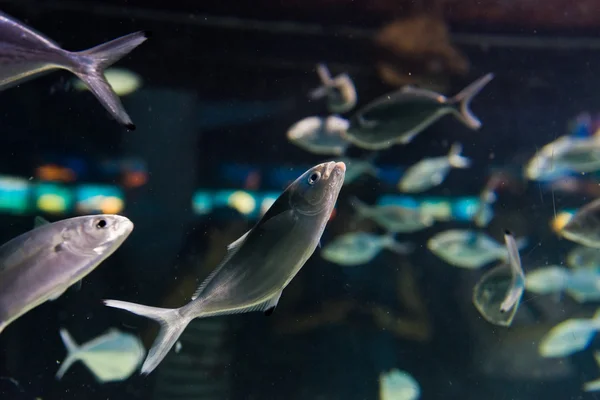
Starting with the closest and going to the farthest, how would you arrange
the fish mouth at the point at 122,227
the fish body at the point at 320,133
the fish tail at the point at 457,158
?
the fish mouth at the point at 122,227, the fish body at the point at 320,133, the fish tail at the point at 457,158

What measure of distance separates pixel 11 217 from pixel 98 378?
3.26 ft

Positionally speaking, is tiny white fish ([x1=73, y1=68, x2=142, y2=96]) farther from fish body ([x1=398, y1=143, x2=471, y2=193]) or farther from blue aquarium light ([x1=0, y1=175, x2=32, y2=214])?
fish body ([x1=398, y1=143, x2=471, y2=193])

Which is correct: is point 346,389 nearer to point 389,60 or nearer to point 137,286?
point 137,286

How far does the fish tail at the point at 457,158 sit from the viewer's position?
3037mm

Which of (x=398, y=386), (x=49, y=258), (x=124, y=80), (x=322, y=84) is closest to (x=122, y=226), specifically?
(x=49, y=258)

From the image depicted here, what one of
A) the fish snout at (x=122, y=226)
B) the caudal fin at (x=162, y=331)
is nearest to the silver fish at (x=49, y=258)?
the fish snout at (x=122, y=226)

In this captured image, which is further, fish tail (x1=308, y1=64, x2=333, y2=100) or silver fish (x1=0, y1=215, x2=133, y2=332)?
fish tail (x1=308, y1=64, x2=333, y2=100)

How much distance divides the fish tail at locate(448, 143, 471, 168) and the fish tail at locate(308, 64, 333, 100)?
1000 mm

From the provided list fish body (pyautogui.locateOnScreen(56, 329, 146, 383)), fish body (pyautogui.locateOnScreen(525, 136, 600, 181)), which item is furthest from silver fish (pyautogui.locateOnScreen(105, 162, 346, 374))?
fish body (pyautogui.locateOnScreen(525, 136, 600, 181))

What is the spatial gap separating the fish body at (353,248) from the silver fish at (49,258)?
5.60 ft

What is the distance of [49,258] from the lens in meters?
1.21

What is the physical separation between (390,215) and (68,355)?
2052 millimetres

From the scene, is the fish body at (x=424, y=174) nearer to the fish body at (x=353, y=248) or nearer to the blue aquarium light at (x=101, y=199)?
the fish body at (x=353, y=248)

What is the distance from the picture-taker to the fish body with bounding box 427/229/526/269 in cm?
286
